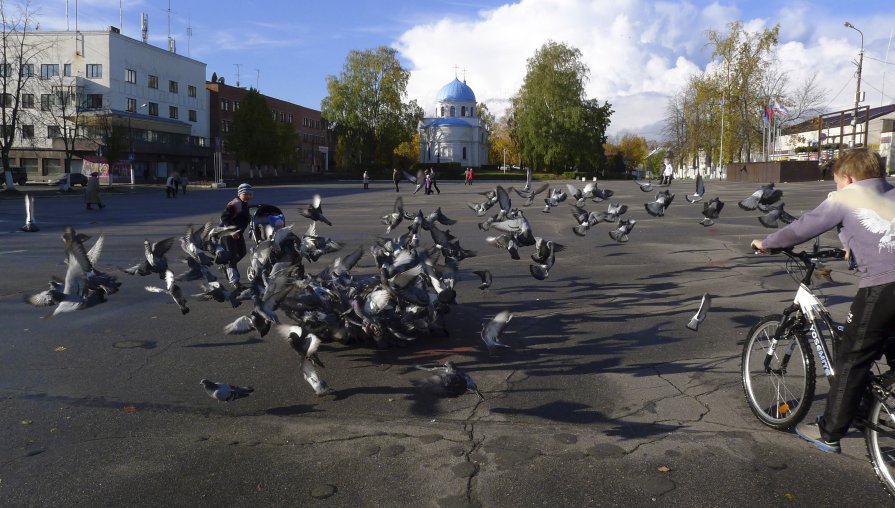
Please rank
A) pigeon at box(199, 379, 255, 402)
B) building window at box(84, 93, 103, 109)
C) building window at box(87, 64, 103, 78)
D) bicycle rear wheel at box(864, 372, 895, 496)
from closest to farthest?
bicycle rear wheel at box(864, 372, 895, 496)
pigeon at box(199, 379, 255, 402)
building window at box(84, 93, 103, 109)
building window at box(87, 64, 103, 78)

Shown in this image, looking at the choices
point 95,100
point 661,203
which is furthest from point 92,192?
point 95,100

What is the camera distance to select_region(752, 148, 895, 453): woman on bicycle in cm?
381

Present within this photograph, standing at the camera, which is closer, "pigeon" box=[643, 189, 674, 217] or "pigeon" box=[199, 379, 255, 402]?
"pigeon" box=[199, 379, 255, 402]

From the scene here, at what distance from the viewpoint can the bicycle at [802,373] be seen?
3844 mm

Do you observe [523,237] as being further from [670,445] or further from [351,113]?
[351,113]

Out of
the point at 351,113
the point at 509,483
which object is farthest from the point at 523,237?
the point at 351,113

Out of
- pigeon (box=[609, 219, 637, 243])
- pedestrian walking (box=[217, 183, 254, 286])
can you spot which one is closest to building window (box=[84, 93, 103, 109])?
pedestrian walking (box=[217, 183, 254, 286])

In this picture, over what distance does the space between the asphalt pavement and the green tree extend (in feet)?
245

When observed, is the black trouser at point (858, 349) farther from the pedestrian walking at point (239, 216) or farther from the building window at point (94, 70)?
the building window at point (94, 70)

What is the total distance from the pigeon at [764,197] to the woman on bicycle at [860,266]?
5402mm

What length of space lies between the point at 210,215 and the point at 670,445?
24.6m

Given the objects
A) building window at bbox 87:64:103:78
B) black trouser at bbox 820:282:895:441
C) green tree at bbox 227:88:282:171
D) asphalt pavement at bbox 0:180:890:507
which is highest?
building window at bbox 87:64:103:78

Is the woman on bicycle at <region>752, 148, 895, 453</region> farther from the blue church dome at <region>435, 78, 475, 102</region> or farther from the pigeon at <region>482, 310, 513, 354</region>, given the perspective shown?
the blue church dome at <region>435, 78, 475, 102</region>

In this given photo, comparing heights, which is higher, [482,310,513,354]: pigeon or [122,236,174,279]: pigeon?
[122,236,174,279]: pigeon
